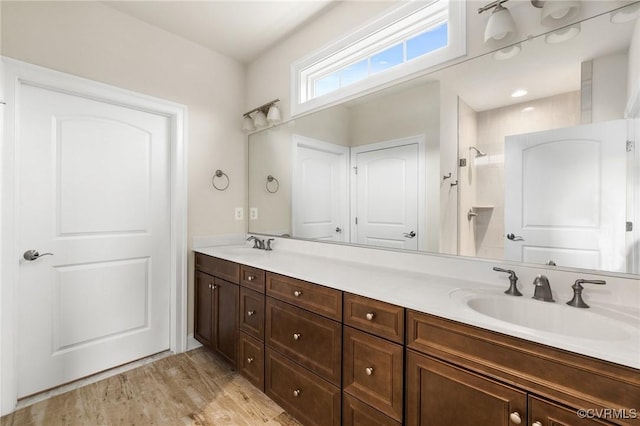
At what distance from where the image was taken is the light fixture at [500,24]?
132 centimetres

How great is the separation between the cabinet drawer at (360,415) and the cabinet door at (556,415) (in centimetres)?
49

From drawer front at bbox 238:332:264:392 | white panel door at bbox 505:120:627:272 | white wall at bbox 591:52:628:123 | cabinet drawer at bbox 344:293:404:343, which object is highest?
white wall at bbox 591:52:628:123

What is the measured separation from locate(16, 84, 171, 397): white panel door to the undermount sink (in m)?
2.32

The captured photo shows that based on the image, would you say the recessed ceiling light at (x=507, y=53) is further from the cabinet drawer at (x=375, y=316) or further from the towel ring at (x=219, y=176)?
the towel ring at (x=219, y=176)

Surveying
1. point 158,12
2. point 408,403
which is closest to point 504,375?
point 408,403

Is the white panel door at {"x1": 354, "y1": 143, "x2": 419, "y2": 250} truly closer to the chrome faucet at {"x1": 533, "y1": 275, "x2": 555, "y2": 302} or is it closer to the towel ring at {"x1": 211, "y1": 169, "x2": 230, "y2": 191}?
the chrome faucet at {"x1": 533, "y1": 275, "x2": 555, "y2": 302}

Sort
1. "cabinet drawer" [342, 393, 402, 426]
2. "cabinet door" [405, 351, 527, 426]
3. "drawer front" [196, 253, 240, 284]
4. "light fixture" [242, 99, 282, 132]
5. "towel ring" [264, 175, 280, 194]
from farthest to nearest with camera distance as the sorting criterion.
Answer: "towel ring" [264, 175, 280, 194]
"light fixture" [242, 99, 282, 132]
"drawer front" [196, 253, 240, 284]
"cabinet drawer" [342, 393, 402, 426]
"cabinet door" [405, 351, 527, 426]

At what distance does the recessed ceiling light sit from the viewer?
4.42 ft

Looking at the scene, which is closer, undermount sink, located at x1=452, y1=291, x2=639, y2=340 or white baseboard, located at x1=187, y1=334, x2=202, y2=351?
undermount sink, located at x1=452, y1=291, x2=639, y2=340

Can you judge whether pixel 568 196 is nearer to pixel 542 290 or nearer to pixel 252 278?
pixel 542 290

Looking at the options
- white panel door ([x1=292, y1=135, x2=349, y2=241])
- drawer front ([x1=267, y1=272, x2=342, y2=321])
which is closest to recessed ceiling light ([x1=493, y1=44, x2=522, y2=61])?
white panel door ([x1=292, y1=135, x2=349, y2=241])

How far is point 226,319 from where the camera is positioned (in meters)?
2.13

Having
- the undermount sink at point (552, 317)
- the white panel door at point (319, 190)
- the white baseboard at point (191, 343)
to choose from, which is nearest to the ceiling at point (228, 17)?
the white panel door at point (319, 190)

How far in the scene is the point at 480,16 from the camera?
145cm
